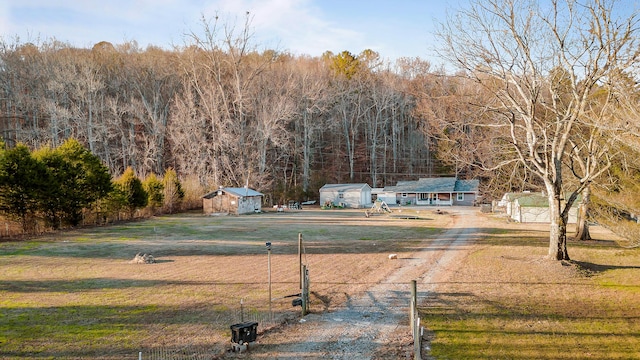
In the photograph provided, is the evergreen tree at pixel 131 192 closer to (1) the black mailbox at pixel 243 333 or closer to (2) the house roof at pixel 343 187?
(2) the house roof at pixel 343 187

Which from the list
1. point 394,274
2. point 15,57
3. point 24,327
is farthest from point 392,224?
point 15,57

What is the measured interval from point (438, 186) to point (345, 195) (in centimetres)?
1216

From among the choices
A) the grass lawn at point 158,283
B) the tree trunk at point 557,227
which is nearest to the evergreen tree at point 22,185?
the grass lawn at point 158,283

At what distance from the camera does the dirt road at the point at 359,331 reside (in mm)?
8905

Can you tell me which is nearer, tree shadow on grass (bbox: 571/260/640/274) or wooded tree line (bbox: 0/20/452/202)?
Result: tree shadow on grass (bbox: 571/260/640/274)

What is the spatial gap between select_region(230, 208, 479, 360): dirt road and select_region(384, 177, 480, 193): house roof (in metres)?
39.8

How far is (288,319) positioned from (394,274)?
19.0 ft

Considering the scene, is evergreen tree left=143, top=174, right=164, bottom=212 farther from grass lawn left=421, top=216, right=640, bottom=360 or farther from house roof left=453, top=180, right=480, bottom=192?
house roof left=453, top=180, right=480, bottom=192

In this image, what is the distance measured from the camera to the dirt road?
29.2ft

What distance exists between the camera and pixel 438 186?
54.7 m

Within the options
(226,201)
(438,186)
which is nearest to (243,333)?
(226,201)

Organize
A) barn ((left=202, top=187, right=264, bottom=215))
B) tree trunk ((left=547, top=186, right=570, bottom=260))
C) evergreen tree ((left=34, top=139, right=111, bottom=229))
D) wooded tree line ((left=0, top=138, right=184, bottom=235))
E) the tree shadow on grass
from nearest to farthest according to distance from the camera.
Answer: the tree shadow on grass → tree trunk ((left=547, top=186, right=570, bottom=260)) → wooded tree line ((left=0, top=138, right=184, bottom=235)) → evergreen tree ((left=34, top=139, right=111, bottom=229)) → barn ((left=202, top=187, right=264, bottom=215))

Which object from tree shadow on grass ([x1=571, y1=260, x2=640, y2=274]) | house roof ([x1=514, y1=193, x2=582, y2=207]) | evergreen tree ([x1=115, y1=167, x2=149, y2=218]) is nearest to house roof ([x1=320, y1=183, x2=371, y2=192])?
house roof ([x1=514, y1=193, x2=582, y2=207])

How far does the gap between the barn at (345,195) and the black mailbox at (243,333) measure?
42.3 metres
